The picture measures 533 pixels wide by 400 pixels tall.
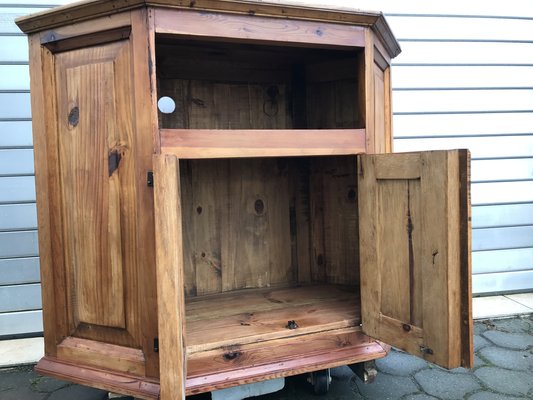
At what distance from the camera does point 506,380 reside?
1.93m

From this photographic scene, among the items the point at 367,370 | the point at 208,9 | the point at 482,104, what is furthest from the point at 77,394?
the point at 482,104

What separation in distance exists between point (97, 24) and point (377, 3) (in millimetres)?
1989

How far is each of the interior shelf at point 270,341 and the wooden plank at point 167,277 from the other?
405 mm

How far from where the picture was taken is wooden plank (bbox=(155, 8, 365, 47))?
4.10 feet

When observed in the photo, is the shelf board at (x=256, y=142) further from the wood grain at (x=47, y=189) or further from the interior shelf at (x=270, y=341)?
the interior shelf at (x=270, y=341)

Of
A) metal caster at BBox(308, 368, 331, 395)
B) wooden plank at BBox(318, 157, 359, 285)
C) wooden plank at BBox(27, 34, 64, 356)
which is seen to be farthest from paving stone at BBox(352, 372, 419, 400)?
wooden plank at BBox(27, 34, 64, 356)

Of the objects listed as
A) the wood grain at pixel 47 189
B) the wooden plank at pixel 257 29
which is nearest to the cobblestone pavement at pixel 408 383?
the wood grain at pixel 47 189

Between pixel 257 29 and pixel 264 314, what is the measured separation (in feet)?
3.55

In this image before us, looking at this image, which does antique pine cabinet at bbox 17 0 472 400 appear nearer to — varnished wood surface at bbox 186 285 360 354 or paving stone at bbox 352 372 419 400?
varnished wood surface at bbox 186 285 360 354

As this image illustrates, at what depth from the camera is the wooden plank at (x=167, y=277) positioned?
957mm

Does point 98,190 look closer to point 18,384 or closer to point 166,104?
point 166,104

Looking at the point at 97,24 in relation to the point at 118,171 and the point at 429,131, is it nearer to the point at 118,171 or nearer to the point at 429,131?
the point at 118,171

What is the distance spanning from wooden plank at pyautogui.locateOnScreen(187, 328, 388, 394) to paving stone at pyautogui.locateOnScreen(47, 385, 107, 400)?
2.75 ft

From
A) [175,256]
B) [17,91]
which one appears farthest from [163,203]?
[17,91]
